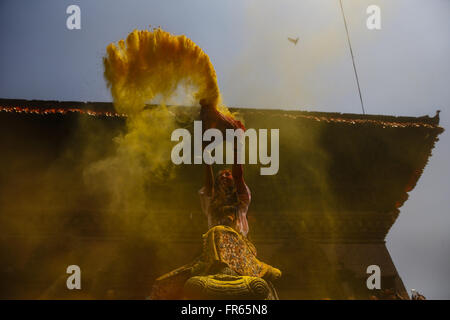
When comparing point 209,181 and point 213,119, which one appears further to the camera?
point 209,181

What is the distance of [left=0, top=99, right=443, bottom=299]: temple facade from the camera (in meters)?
7.98

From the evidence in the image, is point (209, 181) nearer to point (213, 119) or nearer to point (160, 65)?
point (213, 119)

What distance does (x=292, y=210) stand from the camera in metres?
9.07

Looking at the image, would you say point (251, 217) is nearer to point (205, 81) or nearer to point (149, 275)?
point (149, 275)

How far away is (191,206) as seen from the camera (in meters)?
8.65

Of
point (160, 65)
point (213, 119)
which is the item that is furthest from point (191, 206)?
point (160, 65)

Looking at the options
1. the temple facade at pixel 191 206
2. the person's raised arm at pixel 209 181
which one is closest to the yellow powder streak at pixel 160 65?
the person's raised arm at pixel 209 181

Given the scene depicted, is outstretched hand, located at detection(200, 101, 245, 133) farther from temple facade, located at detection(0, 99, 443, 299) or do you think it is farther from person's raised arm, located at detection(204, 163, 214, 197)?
temple facade, located at detection(0, 99, 443, 299)

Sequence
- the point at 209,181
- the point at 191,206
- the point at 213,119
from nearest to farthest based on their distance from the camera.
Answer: the point at 213,119
the point at 209,181
the point at 191,206

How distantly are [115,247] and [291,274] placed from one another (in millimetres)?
4203

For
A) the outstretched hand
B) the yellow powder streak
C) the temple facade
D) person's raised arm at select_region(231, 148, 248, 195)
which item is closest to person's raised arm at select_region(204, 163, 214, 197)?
person's raised arm at select_region(231, 148, 248, 195)
